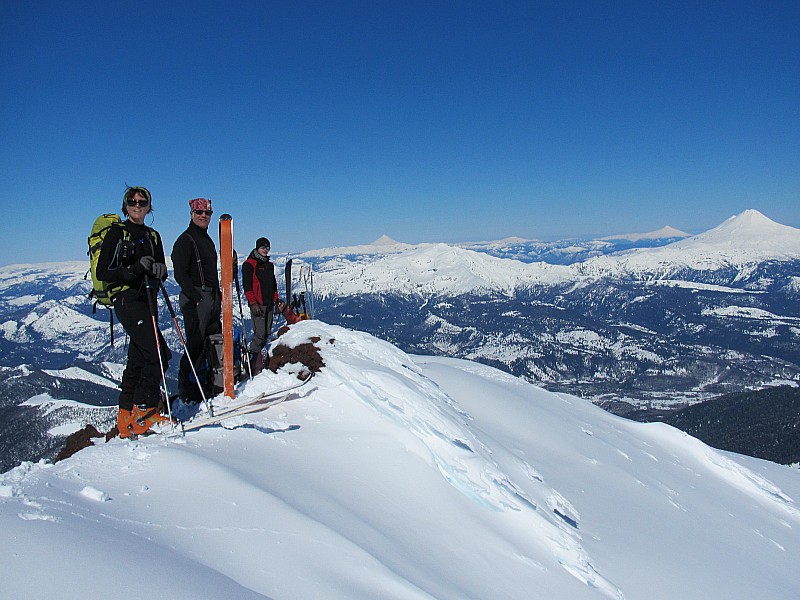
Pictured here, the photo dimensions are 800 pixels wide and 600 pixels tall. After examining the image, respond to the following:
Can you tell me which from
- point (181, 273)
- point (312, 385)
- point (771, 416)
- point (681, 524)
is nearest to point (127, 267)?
point (181, 273)

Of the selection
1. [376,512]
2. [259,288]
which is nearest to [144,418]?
[376,512]

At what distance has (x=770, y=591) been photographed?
9406 millimetres

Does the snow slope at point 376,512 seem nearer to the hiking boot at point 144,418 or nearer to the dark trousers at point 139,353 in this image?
the hiking boot at point 144,418

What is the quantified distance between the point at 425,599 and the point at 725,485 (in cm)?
1766

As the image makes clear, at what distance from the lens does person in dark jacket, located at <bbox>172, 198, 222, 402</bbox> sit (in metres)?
8.95

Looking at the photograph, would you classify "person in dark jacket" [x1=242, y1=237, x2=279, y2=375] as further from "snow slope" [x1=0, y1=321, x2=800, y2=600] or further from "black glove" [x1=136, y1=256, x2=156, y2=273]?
"black glove" [x1=136, y1=256, x2=156, y2=273]

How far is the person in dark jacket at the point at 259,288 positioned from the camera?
1277 cm

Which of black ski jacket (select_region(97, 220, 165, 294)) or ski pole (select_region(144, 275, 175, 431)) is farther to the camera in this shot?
ski pole (select_region(144, 275, 175, 431))

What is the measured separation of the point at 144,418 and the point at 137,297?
6.93 ft

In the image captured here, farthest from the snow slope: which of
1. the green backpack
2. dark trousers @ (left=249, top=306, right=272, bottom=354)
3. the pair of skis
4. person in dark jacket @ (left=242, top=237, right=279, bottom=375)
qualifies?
the green backpack

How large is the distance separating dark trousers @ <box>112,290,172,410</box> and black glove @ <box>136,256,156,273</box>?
1.69 ft

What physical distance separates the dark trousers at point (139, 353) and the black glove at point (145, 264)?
0.52m

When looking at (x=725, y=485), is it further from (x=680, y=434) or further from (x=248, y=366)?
(x=248, y=366)

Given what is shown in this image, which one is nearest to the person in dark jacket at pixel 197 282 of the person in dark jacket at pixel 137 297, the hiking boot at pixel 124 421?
the person in dark jacket at pixel 137 297
